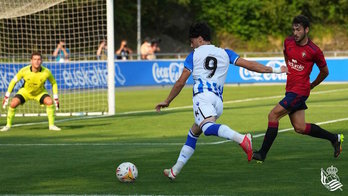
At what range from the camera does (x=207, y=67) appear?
10.4m

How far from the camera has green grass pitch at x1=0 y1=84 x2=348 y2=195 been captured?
32.2 feet

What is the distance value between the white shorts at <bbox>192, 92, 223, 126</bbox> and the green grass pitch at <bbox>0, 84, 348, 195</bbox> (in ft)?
2.41

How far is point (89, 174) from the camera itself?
1102 centimetres

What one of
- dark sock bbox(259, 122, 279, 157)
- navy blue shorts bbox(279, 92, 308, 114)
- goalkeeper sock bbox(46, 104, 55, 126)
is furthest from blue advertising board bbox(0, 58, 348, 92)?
navy blue shorts bbox(279, 92, 308, 114)

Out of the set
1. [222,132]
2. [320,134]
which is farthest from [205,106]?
[320,134]

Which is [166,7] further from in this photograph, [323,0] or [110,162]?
[110,162]

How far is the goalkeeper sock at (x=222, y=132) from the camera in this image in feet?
32.4

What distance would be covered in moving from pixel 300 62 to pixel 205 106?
2.41 meters

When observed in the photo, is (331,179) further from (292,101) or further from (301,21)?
(301,21)

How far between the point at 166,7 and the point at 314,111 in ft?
160

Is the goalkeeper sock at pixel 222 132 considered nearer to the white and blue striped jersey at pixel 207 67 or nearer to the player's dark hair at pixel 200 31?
the white and blue striped jersey at pixel 207 67

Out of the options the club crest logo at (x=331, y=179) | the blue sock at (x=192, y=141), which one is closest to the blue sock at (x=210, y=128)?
the blue sock at (x=192, y=141)

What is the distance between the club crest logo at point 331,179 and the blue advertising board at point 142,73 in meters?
19.7

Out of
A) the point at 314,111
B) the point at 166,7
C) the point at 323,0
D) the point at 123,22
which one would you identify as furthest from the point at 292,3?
the point at 314,111
